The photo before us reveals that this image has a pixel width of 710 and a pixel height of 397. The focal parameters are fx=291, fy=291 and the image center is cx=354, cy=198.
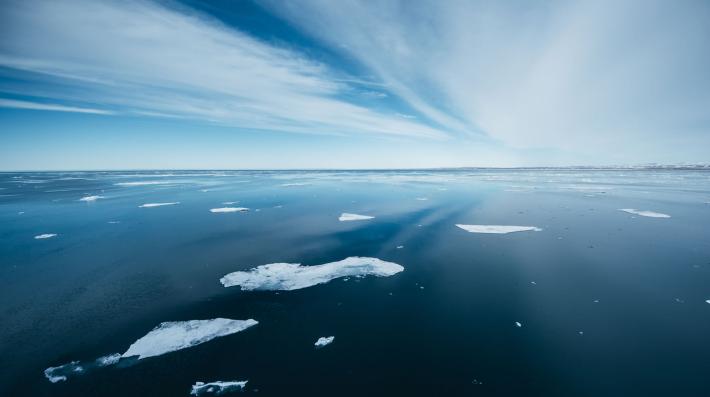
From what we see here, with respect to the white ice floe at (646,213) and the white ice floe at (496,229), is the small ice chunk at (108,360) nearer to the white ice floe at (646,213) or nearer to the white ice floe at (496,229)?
the white ice floe at (496,229)

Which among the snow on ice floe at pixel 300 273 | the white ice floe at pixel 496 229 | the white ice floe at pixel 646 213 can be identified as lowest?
the snow on ice floe at pixel 300 273

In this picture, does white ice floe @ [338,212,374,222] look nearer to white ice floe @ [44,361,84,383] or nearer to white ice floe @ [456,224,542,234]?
white ice floe @ [456,224,542,234]

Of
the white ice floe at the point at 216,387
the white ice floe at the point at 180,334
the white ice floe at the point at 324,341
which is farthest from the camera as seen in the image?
the white ice floe at the point at 324,341

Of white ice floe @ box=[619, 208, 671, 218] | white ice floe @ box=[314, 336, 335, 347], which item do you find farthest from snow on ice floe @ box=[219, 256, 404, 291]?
white ice floe @ box=[619, 208, 671, 218]

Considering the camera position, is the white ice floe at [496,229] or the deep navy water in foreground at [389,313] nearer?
the deep navy water in foreground at [389,313]

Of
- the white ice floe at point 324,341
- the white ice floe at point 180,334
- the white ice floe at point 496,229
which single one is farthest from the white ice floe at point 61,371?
the white ice floe at point 496,229

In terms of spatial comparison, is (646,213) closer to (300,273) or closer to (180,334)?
(300,273)

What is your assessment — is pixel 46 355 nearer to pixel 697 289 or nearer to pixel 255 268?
pixel 255 268

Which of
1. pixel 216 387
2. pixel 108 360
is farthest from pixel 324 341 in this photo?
pixel 108 360
